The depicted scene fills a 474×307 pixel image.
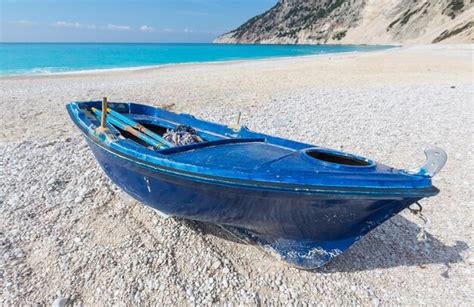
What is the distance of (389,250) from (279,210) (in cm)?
197

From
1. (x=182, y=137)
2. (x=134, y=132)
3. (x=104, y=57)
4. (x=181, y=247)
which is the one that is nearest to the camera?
(x=181, y=247)

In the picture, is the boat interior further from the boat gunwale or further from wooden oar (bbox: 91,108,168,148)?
the boat gunwale

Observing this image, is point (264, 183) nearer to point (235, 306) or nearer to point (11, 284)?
point (235, 306)

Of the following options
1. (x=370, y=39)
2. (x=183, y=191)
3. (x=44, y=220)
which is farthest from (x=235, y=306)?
(x=370, y=39)

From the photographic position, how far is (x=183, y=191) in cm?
402

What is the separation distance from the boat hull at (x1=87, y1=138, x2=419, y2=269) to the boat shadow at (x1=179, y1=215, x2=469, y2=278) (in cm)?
46

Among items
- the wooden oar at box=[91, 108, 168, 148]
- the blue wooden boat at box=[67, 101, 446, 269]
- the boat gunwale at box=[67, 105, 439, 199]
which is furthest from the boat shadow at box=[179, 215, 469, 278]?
the wooden oar at box=[91, 108, 168, 148]

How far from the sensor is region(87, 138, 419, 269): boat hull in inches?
141

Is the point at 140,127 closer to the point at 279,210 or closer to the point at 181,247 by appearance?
the point at 181,247

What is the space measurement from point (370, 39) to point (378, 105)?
10361cm

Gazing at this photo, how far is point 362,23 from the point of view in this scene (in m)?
114

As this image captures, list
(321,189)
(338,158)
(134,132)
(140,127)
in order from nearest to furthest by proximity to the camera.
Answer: (321,189) → (338,158) → (134,132) → (140,127)

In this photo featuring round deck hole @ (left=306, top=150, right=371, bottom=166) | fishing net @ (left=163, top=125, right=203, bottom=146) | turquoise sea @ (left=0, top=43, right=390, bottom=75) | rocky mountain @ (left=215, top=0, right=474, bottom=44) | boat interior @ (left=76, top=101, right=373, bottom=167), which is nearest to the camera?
round deck hole @ (left=306, top=150, right=371, bottom=166)

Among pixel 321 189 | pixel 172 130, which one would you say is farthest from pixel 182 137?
pixel 321 189
